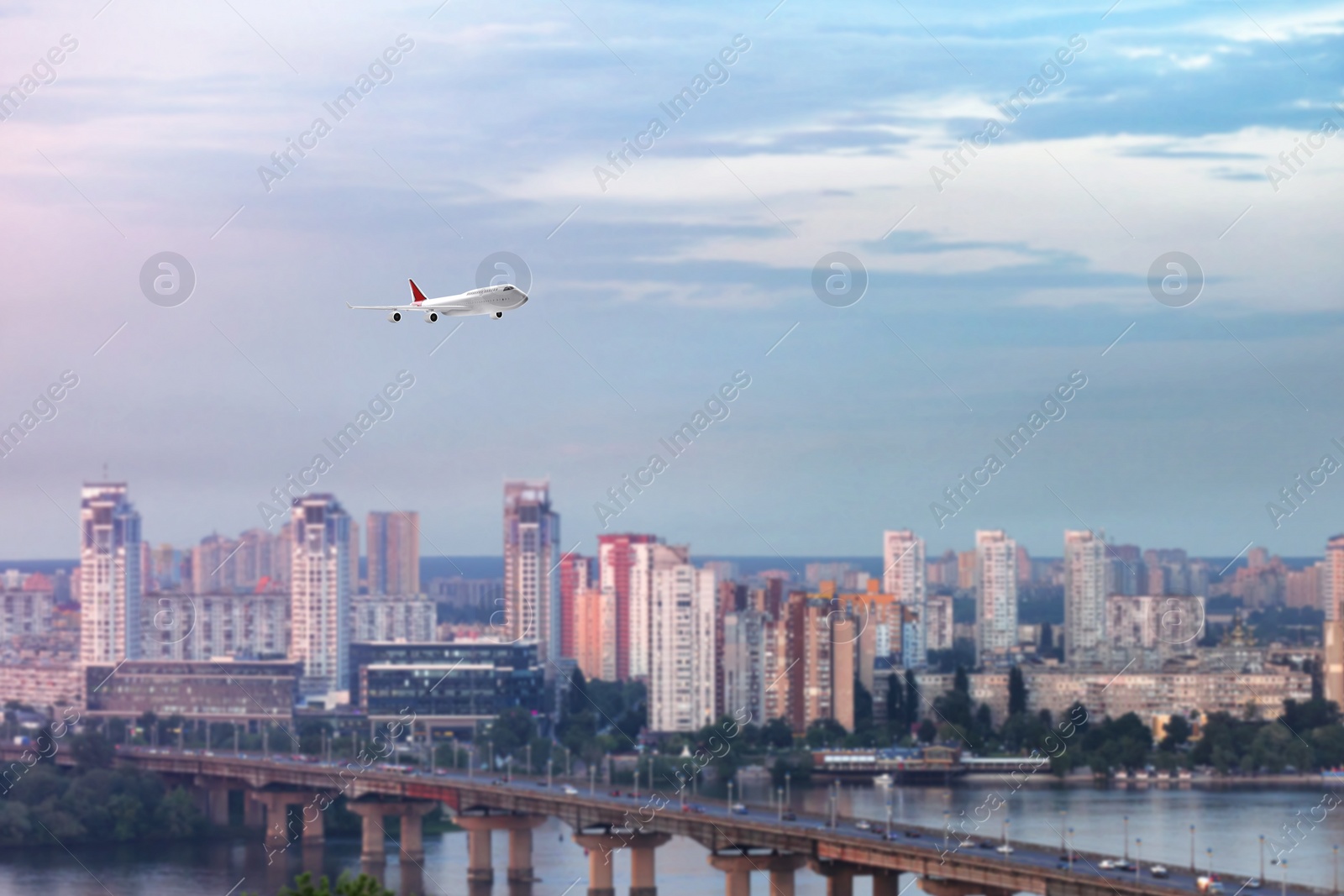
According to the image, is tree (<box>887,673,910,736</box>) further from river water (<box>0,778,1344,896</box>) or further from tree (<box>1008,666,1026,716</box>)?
river water (<box>0,778,1344,896</box>)

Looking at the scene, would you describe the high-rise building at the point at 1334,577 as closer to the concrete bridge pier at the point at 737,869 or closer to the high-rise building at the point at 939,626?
the high-rise building at the point at 939,626

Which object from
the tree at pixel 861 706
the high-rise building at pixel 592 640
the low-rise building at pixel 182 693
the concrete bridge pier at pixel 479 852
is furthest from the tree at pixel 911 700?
the concrete bridge pier at pixel 479 852

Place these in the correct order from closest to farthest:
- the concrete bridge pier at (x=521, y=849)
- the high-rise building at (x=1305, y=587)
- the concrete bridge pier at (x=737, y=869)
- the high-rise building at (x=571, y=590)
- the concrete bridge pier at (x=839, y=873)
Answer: the concrete bridge pier at (x=839, y=873) → the concrete bridge pier at (x=737, y=869) → the concrete bridge pier at (x=521, y=849) → the high-rise building at (x=571, y=590) → the high-rise building at (x=1305, y=587)

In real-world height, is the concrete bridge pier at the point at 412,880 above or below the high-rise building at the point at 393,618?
below

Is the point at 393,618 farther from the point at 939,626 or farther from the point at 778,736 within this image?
the point at 778,736

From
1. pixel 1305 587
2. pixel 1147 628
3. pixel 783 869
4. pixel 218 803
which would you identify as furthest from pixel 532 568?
pixel 783 869

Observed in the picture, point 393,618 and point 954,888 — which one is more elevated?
point 393,618
